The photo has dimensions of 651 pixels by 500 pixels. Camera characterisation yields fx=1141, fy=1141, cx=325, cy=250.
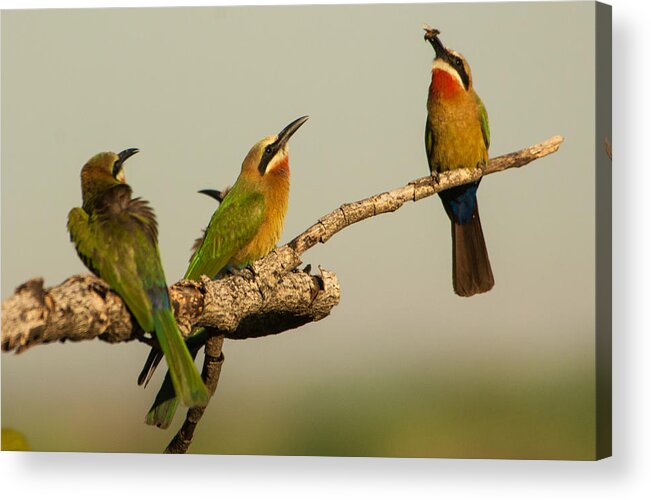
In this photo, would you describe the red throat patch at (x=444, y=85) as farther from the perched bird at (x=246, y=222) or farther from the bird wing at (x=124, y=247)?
the bird wing at (x=124, y=247)

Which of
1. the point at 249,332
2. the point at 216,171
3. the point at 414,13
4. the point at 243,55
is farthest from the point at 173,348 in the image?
the point at 414,13

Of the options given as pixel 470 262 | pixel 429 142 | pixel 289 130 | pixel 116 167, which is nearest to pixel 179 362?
pixel 116 167

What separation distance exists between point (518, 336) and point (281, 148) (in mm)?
1138

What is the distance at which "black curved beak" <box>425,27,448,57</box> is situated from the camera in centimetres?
426

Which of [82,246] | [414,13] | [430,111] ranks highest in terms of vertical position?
[414,13]

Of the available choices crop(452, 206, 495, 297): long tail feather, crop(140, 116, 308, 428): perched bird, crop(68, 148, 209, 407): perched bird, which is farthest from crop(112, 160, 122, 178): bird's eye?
crop(452, 206, 495, 297): long tail feather

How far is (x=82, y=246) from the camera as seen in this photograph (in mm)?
4160

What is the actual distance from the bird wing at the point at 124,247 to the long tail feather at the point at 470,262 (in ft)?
3.57

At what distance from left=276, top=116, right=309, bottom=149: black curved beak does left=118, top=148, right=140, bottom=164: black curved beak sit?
1.80 ft

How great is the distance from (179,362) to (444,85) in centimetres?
143

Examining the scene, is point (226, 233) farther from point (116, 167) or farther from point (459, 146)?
point (459, 146)

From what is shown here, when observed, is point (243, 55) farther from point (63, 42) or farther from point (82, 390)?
point (82, 390)

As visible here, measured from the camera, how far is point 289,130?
14.3ft

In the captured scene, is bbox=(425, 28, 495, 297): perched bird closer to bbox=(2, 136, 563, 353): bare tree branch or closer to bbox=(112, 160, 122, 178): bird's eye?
bbox=(2, 136, 563, 353): bare tree branch
